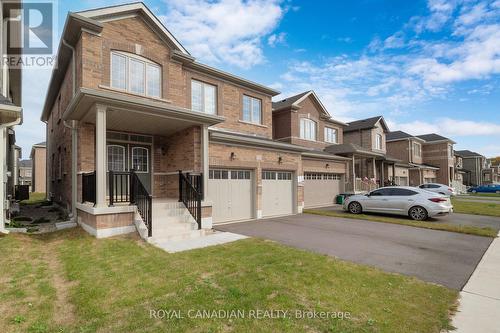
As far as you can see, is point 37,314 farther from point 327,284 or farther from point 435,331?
point 435,331

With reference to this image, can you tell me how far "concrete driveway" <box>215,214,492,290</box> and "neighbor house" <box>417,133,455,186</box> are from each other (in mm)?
34642

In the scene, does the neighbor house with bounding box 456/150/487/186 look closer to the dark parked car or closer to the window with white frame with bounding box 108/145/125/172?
the dark parked car

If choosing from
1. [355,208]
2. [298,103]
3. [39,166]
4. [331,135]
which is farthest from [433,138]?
[39,166]

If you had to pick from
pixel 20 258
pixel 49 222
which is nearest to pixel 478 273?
pixel 20 258

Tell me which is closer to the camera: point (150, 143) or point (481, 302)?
point (481, 302)

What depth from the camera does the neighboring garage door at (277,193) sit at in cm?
1325

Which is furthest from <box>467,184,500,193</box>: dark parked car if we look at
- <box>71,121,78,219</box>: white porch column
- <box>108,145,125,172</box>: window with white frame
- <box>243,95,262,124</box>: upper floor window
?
<box>71,121,78,219</box>: white porch column

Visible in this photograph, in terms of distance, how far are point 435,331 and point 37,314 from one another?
5.39m

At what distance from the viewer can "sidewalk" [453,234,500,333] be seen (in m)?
3.56

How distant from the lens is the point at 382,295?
441cm

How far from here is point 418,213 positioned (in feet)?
41.2

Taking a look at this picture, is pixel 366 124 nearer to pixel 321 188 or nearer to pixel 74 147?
pixel 321 188
